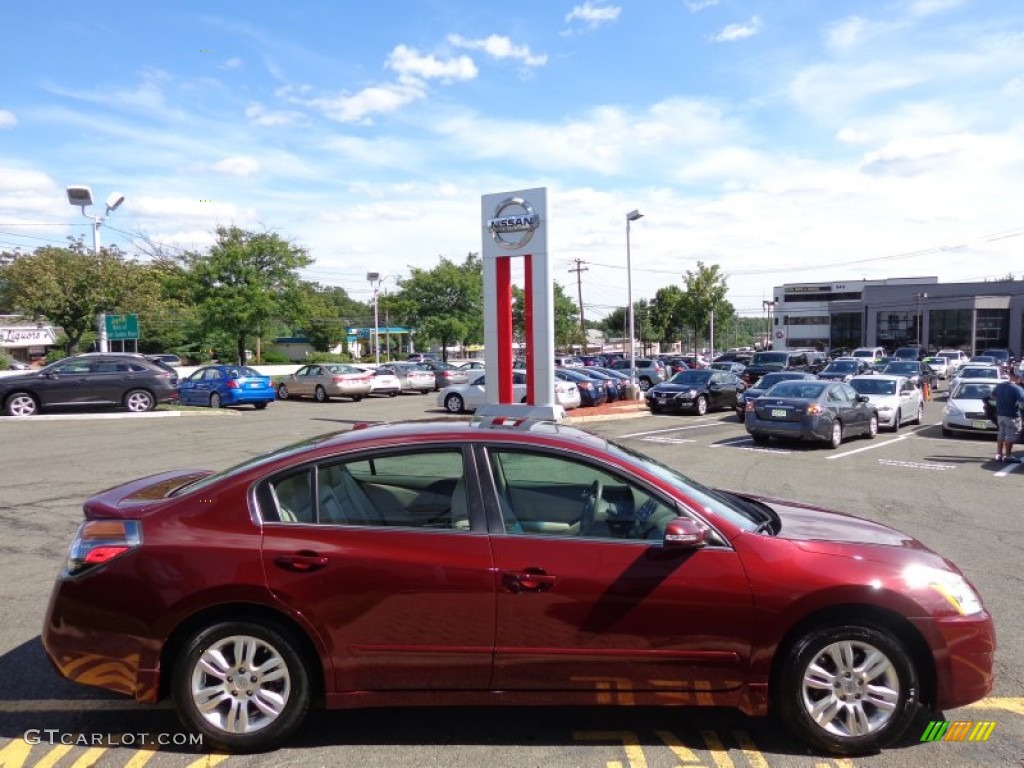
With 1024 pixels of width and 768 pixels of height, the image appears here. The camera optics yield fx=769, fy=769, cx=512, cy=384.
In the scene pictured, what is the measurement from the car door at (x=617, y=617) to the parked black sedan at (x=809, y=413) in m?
13.3

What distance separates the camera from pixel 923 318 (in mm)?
82375

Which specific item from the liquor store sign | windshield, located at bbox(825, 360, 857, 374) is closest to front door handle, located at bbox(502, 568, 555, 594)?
windshield, located at bbox(825, 360, 857, 374)

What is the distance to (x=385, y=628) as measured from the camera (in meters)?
3.56

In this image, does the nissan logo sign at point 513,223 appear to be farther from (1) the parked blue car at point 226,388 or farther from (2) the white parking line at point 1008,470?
(2) the white parking line at point 1008,470

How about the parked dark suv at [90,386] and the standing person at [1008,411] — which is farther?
the parked dark suv at [90,386]

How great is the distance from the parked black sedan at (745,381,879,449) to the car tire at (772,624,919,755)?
42.4ft

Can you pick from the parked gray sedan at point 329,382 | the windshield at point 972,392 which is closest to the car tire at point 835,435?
the windshield at point 972,392

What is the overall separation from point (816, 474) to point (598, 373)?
19.0 meters

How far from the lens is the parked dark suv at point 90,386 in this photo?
1947 cm

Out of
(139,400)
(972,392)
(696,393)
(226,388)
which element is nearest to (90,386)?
(139,400)

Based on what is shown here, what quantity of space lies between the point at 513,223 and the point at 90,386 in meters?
11.9

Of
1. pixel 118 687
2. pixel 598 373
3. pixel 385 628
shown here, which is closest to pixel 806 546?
pixel 385 628

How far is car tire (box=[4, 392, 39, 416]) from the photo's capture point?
19.3 meters

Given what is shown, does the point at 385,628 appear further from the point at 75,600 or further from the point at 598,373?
the point at 598,373
